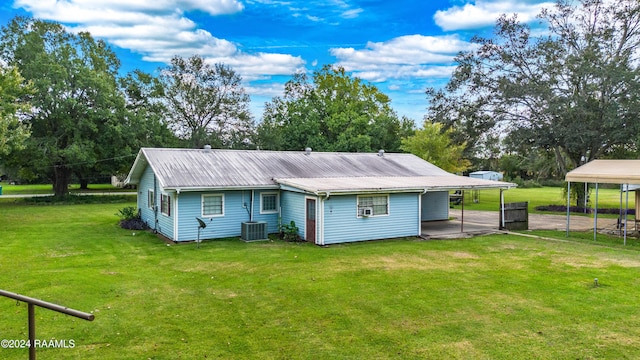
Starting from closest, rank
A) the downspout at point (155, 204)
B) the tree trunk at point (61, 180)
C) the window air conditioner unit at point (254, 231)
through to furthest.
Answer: the window air conditioner unit at point (254, 231) → the downspout at point (155, 204) → the tree trunk at point (61, 180)

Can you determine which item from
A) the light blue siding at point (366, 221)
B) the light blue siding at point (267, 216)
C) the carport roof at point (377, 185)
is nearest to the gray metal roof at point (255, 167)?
the carport roof at point (377, 185)

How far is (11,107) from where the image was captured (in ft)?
59.7

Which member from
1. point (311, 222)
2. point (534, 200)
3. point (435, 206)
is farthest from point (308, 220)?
point (534, 200)

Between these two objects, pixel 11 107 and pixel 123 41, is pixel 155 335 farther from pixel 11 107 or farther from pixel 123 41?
pixel 123 41

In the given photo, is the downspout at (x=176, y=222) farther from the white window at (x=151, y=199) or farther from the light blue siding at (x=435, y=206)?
the light blue siding at (x=435, y=206)

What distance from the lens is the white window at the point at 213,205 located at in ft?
50.5

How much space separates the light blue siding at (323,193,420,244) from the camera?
47.9ft

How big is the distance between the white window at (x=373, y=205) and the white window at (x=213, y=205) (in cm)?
523

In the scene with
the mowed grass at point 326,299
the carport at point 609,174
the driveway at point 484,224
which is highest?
the carport at point 609,174

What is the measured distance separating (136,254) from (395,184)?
9.53 meters

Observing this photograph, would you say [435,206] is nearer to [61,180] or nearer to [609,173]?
[609,173]

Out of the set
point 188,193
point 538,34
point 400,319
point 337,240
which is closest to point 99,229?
point 188,193

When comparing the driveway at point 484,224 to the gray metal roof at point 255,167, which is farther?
the driveway at point 484,224

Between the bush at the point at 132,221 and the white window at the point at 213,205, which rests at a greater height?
the white window at the point at 213,205
